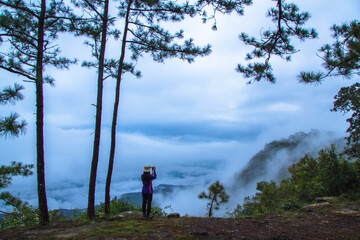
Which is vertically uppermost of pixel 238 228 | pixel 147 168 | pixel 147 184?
pixel 147 168

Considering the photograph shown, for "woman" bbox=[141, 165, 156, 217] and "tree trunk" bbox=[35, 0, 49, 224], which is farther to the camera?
"woman" bbox=[141, 165, 156, 217]

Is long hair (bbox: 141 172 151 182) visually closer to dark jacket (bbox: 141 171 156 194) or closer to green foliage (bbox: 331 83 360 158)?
dark jacket (bbox: 141 171 156 194)

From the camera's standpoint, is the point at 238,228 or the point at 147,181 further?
the point at 147,181

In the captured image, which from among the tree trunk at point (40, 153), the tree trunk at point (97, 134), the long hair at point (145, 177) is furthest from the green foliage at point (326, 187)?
the tree trunk at point (40, 153)

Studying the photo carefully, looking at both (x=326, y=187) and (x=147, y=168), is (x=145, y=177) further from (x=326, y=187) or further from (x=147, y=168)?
(x=326, y=187)

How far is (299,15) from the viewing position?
18.8ft

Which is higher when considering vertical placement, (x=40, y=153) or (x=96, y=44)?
(x=96, y=44)

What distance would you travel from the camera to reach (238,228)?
5.77m

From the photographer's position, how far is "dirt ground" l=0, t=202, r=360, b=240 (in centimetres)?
507

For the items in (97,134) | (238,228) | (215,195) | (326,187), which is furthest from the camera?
(215,195)

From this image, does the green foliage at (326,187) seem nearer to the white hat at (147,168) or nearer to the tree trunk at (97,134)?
the white hat at (147,168)

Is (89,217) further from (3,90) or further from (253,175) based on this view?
(253,175)

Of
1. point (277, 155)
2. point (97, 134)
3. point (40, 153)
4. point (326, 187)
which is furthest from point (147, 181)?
point (277, 155)

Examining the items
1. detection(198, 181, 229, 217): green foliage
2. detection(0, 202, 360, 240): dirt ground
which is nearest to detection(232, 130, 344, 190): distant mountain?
detection(198, 181, 229, 217): green foliage
